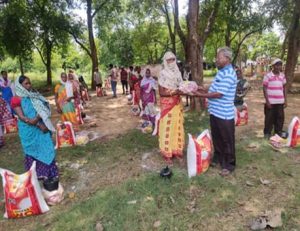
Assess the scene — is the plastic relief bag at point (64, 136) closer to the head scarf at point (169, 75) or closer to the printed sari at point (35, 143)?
the printed sari at point (35, 143)

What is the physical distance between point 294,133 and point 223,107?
84.5 inches

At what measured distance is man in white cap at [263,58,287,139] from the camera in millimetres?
6316

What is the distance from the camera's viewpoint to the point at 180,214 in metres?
4.19

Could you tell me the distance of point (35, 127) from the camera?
4609mm

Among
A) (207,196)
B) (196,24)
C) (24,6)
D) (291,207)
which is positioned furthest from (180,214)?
(24,6)

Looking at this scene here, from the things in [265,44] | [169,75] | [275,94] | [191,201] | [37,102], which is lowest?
[191,201]

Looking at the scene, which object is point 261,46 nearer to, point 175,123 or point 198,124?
point 198,124

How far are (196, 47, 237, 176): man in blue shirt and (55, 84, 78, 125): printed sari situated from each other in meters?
3.79

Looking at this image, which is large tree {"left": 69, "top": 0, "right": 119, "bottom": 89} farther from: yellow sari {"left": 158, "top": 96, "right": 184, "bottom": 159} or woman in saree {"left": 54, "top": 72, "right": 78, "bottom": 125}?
yellow sari {"left": 158, "top": 96, "right": 184, "bottom": 159}

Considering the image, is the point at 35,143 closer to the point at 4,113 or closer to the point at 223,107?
the point at 223,107

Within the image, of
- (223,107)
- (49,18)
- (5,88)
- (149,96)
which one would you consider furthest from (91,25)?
(223,107)

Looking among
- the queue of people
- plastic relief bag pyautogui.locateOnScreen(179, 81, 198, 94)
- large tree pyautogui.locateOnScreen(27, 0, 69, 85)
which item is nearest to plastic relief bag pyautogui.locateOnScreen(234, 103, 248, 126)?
the queue of people

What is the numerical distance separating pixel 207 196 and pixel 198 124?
159 inches

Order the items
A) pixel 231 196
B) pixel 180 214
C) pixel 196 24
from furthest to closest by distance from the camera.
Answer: pixel 196 24, pixel 231 196, pixel 180 214
